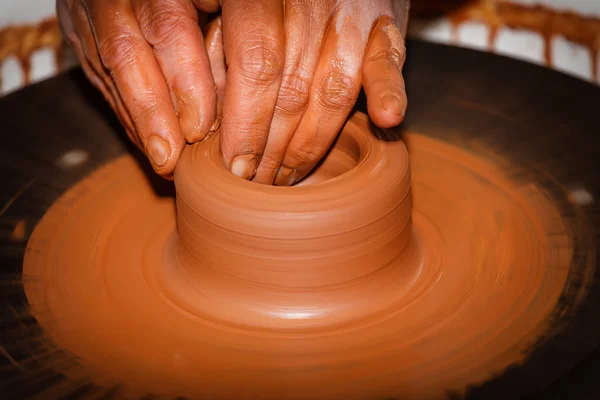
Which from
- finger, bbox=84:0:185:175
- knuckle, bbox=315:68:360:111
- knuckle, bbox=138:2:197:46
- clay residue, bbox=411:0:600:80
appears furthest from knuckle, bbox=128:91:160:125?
clay residue, bbox=411:0:600:80

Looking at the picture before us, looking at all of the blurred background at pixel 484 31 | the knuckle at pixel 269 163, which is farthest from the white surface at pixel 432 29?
the knuckle at pixel 269 163

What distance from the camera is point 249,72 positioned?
1.26 meters

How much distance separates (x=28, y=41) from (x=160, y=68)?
1.37 meters

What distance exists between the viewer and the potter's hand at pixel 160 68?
4.46 ft

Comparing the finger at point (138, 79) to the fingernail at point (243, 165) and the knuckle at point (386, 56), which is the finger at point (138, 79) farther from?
the knuckle at point (386, 56)

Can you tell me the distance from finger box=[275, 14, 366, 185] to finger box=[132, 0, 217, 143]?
0.19 metres

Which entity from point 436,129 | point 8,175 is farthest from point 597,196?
point 8,175

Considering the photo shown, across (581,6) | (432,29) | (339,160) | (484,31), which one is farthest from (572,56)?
(339,160)

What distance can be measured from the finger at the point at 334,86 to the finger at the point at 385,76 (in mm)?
29

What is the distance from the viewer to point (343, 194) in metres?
1.20

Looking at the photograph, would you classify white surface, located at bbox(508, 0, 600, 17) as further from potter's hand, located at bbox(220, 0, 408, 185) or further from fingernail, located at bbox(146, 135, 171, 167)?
fingernail, located at bbox(146, 135, 171, 167)

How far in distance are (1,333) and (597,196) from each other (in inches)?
Result: 50.5

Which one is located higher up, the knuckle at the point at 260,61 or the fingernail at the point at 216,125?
the knuckle at the point at 260,61

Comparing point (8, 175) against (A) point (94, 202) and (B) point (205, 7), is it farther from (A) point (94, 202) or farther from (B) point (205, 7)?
(B) point (205, 7)
